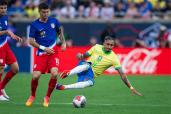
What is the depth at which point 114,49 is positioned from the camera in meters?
→ 28.1

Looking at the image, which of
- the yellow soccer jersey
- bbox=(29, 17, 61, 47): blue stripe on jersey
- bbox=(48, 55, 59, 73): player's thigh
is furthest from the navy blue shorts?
bbox=(29, 17, 61, 47): blue stripe on jersey

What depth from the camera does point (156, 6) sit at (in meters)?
32.9

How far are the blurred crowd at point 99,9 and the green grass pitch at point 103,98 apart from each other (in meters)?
7.31

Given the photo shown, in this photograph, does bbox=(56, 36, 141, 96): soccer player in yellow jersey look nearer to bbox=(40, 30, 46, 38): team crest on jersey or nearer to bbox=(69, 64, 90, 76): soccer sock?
bbox=(69, 64, 90, 76): soccer sock

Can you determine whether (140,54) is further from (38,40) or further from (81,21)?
(38,40)

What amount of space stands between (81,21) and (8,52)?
51.0 ft

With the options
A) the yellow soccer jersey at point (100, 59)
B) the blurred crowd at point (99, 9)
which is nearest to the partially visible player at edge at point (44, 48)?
the yellow soccer jersey at point (100, 59)

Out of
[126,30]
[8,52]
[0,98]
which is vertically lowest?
[126,30]

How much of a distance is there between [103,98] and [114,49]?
10.2 meters

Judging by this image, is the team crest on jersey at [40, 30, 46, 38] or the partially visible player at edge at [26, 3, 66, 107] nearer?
the partially visible player at edge at [26, 3, 66, 107]

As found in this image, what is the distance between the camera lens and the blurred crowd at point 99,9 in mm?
32219

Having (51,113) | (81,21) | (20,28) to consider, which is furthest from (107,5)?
(51,113)

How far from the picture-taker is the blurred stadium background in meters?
16.2

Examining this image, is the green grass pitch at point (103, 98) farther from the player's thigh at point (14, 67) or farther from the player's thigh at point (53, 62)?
the player's thigh at point (53, 62)
